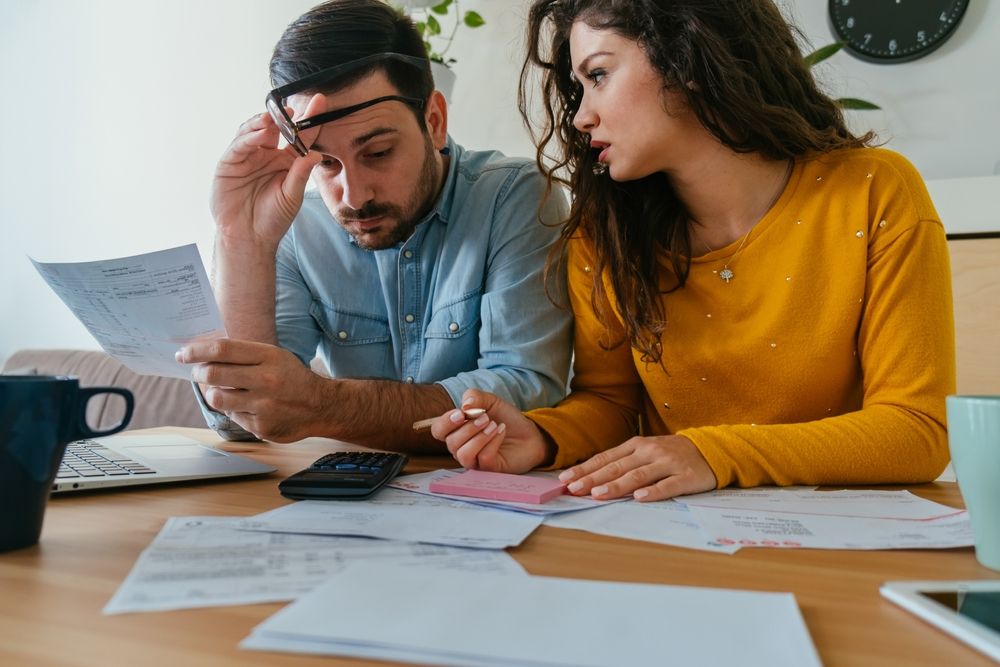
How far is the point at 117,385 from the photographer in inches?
85.5

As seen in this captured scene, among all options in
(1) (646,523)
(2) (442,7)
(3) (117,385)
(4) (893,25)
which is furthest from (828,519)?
(3) (117,385)

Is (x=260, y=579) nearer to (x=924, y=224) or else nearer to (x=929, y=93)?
(x=924, y=224)

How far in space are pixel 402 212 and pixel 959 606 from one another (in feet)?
3.33


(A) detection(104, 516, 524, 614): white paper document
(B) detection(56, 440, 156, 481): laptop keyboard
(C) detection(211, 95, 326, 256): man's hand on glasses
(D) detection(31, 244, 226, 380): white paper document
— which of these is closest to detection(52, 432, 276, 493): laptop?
(B) detection(56, 440, 156, 481): laptop keyboard

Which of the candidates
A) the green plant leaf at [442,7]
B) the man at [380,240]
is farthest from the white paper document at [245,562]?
the green plant leaf at [442,7]

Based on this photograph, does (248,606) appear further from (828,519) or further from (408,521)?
(828,519)

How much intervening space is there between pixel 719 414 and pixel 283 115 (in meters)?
0.74

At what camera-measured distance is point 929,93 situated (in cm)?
195

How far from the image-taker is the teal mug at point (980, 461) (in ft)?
1.70

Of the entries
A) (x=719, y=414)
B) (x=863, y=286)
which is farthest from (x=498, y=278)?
(x=863, y=286)

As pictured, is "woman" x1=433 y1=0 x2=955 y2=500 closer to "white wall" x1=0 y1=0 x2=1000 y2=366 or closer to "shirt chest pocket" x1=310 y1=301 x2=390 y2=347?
"shirt chest pocket" x1=310 y1=301 x2=390 y2=347

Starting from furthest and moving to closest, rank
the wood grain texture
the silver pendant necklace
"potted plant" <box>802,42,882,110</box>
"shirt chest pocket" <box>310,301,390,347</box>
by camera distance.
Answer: "potted plant" <box>802,42,882,110</box>
the wood grain texture
"shirt chest pocket" <box>310,301,390,347</box>
the silver pendant necklace

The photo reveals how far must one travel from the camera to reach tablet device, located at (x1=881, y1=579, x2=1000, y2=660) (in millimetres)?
391

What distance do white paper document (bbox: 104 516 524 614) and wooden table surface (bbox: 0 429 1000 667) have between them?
13 mm
